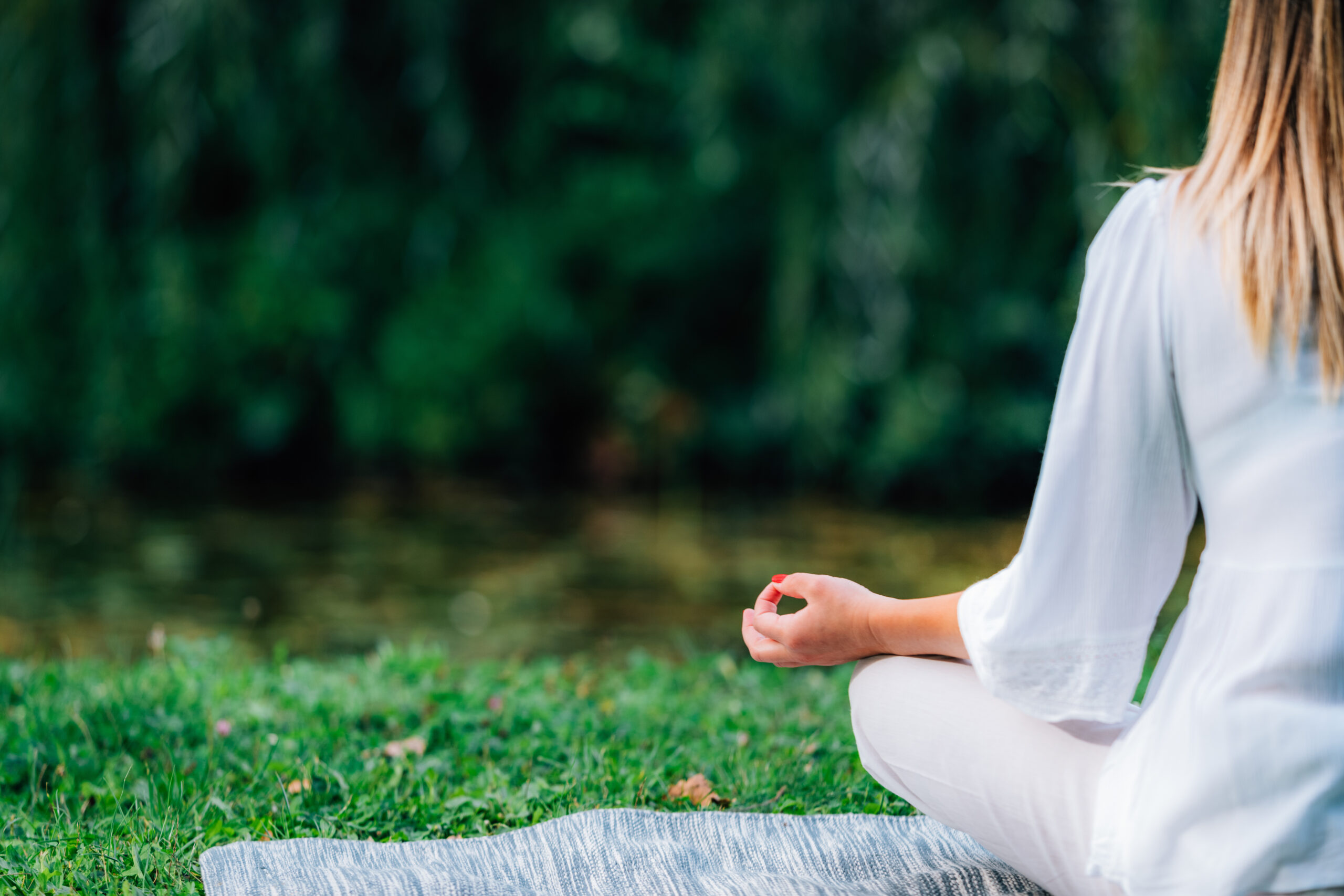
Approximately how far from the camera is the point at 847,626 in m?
1.46

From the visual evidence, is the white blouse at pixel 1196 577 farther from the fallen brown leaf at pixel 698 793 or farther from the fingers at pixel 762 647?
the fallen brown leaf at pixel 698 793

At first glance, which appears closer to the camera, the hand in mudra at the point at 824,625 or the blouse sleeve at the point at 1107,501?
the blouse sleeve at the point at 1107,501

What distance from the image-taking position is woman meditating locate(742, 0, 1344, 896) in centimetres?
111

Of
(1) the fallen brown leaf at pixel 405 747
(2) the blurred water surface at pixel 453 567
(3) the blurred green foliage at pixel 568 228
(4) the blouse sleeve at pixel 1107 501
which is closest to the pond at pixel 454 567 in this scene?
(2) the blurred water surface at pixel 453 567

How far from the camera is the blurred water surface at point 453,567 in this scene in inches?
195

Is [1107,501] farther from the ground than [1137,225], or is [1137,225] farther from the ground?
[1137,225]

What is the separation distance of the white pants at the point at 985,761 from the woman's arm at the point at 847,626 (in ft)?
0.10

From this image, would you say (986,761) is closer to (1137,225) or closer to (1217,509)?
(1217,509)

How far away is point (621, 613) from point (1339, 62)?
4428mm

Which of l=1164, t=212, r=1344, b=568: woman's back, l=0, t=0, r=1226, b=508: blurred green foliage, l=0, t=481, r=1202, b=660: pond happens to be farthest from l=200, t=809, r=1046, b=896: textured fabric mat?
l=0, t=0, r=1226, b=508: blurred green foliage

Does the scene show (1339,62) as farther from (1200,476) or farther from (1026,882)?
(1026,882)

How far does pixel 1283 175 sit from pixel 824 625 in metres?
0.67

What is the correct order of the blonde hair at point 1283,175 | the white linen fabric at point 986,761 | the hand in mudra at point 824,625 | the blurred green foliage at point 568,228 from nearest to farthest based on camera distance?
1. the blonde hair at point 1283,175
2. the white linen fabric at point 986,761
3. the hand in mudra at point 824,625
4. the blurred green foliage at point 568,228

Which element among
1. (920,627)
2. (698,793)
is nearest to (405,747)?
(698,793)
